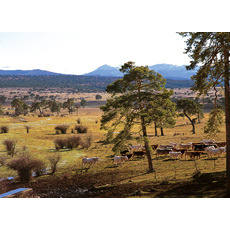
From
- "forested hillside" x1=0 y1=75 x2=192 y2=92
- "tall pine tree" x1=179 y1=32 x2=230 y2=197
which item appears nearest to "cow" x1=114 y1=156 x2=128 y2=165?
"tall pine tree" x1=179 y1=32 x2=230 y2=197

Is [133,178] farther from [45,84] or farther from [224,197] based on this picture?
[45,84]

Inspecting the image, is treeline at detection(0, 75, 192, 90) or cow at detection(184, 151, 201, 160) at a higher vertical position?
treeline at detection(0, 75, 192, 90)

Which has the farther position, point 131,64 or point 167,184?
point 131,64

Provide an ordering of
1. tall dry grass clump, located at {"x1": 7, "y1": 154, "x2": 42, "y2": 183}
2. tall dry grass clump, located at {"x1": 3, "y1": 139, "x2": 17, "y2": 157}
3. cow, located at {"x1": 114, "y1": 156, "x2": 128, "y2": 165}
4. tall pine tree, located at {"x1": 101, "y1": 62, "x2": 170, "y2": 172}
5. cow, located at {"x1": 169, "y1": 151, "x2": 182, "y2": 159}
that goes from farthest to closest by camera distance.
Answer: tall dry grass clump, located at {"x1": 3, "y1": 139, "x2": 17, "y2": 157}
cow, located at {"x1": 114, "y1": 156, "x2": 128, "y2": 165}
cow, located at {"x1": 169, "y1": 151, "x2": 182, "y2": 159}
tall dry grass clump, located at {"x1": 7, "y1": 154, "x2": 42, "y2": 183}
tall pine tree, located at {"x1": 101, "y1": 62, "x2": 170, "y2": 172}

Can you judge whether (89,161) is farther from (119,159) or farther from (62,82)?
(62,82)

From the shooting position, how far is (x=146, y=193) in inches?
519

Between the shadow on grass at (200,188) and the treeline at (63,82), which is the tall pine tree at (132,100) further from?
the treeline at (63,82)

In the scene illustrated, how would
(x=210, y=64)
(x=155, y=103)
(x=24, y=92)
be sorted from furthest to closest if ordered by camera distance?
(x=24, y=92) → (x=155, y=103) → (x=210, y=64)

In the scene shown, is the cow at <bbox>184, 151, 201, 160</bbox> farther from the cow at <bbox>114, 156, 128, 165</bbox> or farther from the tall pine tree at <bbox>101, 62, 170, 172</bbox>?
the cow at <bbox>114, 156, 128, 165</bbox>

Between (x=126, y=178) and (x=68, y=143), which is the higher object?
(x=68, y=143)

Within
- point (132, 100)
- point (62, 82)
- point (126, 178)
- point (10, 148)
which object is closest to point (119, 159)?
point (126, 178)

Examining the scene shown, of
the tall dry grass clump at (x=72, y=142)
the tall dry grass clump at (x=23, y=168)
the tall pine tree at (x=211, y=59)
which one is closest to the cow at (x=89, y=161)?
the tall dry grass clump at (x=23, y=168)
